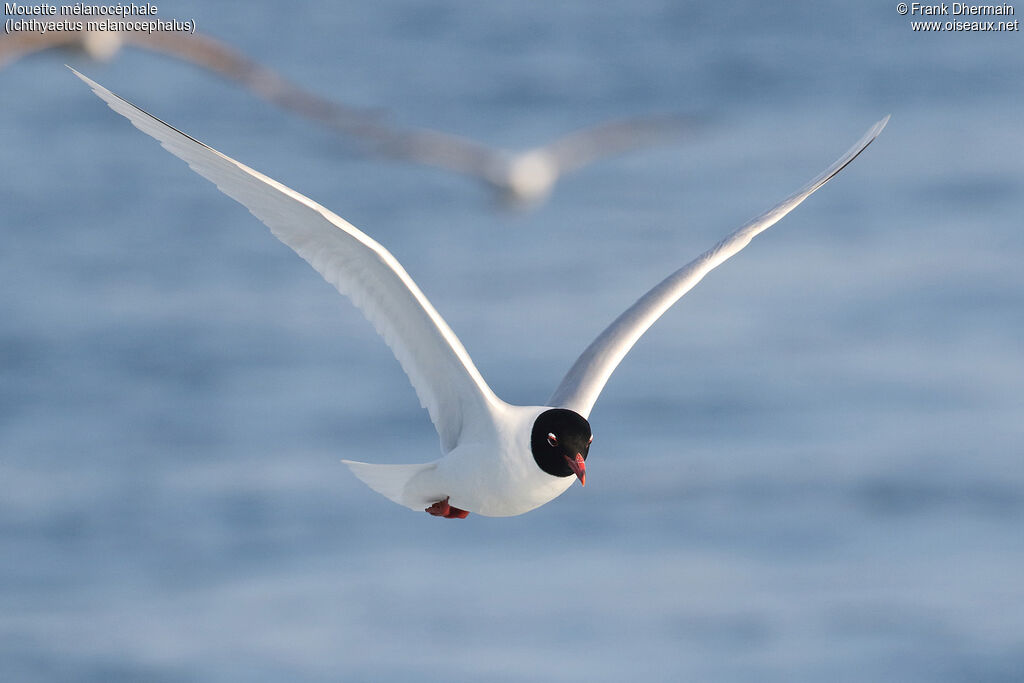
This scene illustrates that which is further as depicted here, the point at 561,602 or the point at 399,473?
the point at 561,602

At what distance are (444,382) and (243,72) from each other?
5.17 meters

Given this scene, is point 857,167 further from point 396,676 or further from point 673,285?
point 673,285

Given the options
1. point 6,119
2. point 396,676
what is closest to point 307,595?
point 396,676

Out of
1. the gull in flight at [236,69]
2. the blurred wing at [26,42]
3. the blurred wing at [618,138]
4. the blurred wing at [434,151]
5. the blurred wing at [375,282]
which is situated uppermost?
the blurred wing at [618,138]

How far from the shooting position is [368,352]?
24.2 m

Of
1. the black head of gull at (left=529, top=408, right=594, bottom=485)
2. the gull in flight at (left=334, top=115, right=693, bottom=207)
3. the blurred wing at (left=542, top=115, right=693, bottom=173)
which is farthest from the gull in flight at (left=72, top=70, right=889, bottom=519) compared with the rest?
the blurred wing at (left=542, top=115, right=693, bottom=173)

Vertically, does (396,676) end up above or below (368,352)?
below

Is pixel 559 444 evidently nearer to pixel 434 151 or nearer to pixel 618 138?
pixel 434 151

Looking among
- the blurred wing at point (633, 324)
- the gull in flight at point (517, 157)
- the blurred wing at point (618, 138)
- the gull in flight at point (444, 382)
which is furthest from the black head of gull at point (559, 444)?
the blurred wing at point (618, 138)

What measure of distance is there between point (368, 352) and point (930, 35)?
20551 mm

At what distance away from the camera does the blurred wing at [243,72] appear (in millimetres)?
11945

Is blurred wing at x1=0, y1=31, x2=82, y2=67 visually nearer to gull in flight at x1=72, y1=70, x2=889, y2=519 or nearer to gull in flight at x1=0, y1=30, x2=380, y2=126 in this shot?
gull in flight at x1=0, y1=30, x2=380, y2=126

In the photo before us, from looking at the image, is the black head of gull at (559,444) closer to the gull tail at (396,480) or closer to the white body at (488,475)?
the white body at (488,475)

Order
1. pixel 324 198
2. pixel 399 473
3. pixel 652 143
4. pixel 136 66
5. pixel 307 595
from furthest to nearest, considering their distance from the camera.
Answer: pixel 136 66 → pixel 324 198 → pixel 307 595 → pixel 652 143 → pixel 399 473
